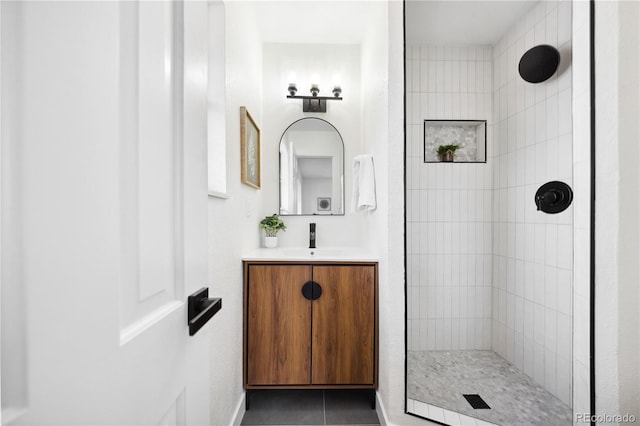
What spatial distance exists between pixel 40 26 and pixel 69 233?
20 cm

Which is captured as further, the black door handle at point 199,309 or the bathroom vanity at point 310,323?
the bathroom vanity at point 310,323

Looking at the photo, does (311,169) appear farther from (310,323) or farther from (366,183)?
(310,323)

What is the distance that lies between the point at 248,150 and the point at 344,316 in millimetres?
1184

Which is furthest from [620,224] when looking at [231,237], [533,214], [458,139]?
[231,237]

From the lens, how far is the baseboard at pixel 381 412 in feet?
4.97

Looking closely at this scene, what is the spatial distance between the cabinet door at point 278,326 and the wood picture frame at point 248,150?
0.57 meters

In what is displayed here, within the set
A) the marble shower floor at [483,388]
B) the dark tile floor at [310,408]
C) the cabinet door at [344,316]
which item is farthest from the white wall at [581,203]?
the dark tile floor at [310,408]

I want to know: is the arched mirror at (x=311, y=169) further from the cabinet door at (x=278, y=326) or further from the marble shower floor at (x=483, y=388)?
the marble shower floor at (x=483, y=388)

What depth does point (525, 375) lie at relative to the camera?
1.46 meters

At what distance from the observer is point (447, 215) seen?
183 cm

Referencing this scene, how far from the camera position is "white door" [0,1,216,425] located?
0.86 ft

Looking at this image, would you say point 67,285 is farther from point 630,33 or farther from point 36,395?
point 630,33

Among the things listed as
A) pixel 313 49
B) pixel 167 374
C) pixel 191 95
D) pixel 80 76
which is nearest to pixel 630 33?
pixel 191 95

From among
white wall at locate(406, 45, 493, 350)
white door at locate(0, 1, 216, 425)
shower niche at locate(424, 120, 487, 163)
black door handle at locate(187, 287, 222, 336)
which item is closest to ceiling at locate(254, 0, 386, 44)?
white wall at locate(406, 45, 493, 350)
